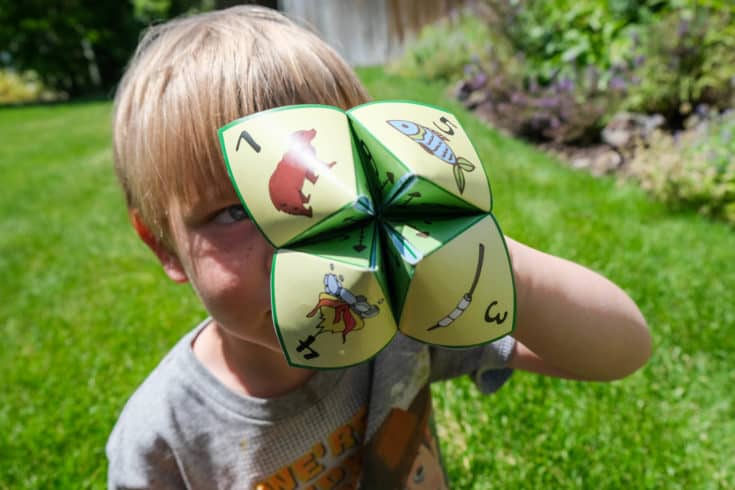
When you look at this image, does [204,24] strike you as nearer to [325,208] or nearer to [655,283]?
[325,208]

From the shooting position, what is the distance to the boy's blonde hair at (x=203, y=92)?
0.92 metres

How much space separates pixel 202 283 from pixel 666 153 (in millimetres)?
3830

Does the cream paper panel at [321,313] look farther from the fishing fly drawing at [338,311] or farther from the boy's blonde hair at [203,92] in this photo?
the boy's blonde hair at [203,92]

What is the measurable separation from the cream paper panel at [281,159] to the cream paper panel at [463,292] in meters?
0.13

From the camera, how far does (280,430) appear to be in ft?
4.06

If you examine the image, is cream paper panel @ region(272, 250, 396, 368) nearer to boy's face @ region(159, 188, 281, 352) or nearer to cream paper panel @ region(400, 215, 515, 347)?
cream paper panel @ region(400, 215, 515, 347)

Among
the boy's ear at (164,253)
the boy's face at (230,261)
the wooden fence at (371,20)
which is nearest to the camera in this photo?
the boy's face at (230,261)

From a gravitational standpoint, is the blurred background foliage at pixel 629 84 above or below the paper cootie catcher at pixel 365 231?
below

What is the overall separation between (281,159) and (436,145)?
18cm

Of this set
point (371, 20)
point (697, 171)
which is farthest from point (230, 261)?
point (371, 20)

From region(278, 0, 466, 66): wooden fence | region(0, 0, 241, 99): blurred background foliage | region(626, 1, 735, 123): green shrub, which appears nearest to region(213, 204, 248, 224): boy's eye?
region(626, 1, 735, 123): green shrub

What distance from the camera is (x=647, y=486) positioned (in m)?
1.67

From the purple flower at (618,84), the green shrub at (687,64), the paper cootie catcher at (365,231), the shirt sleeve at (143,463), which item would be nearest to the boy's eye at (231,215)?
the paper cootie catcher at (365,231)

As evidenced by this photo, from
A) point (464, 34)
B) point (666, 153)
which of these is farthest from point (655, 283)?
point (464, 34)
